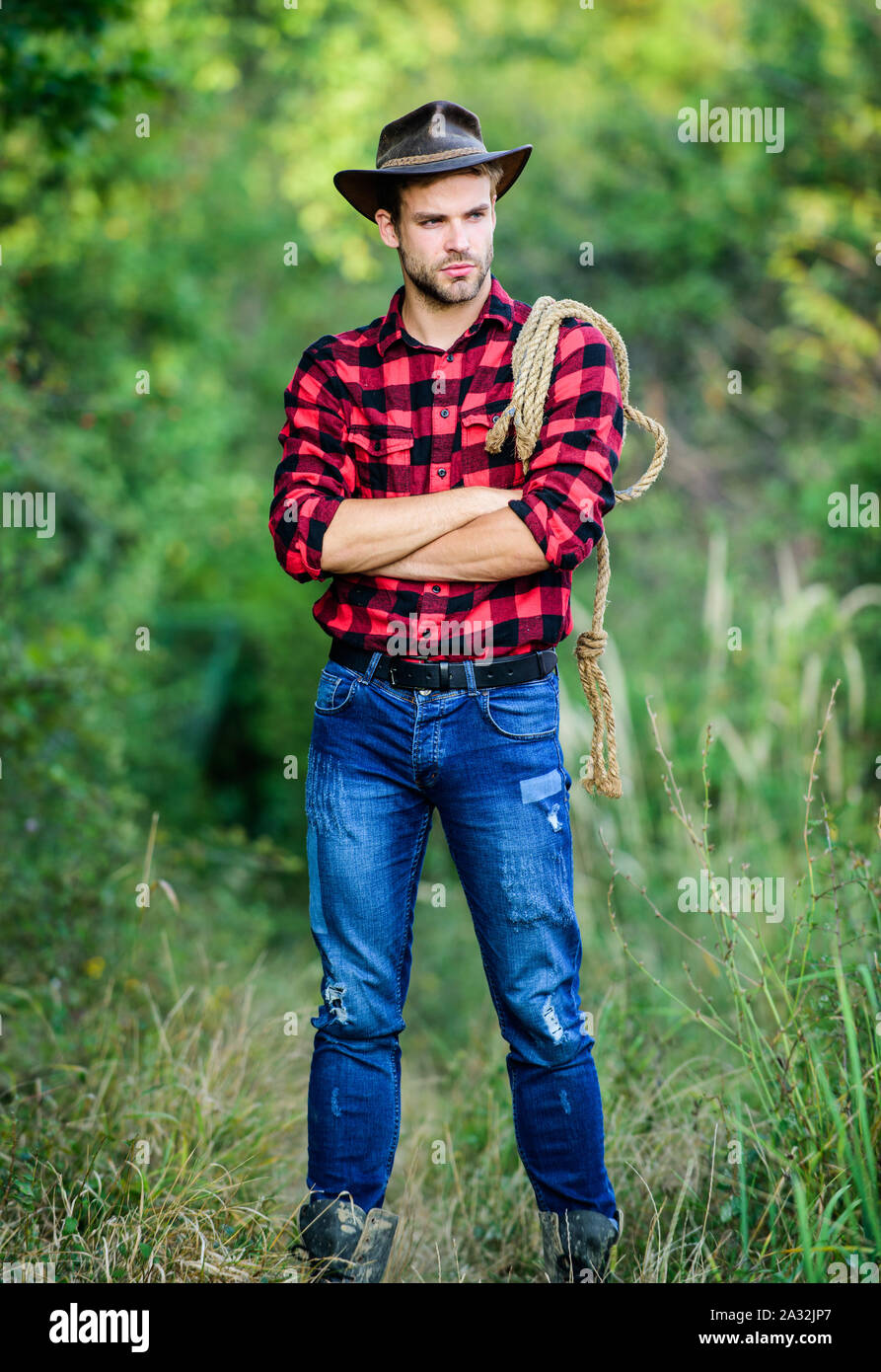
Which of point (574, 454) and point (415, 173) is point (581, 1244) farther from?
point (415, 173)

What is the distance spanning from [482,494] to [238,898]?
176 inches

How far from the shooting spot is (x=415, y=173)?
94.1 inches

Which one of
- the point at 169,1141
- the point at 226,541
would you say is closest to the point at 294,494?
the point at 169,1141

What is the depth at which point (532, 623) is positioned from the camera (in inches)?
96.9

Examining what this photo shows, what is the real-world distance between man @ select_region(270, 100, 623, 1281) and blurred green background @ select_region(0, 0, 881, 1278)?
0.88 meters

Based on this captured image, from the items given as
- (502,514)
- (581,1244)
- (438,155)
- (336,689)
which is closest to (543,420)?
(502,514)

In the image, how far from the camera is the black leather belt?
94.9 inches

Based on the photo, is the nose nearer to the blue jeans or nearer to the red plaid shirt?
the red plaid shirt

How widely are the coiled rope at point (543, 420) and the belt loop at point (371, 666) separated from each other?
0.46 metres

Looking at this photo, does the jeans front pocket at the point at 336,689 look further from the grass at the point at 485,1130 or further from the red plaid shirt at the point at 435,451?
the grass at the point at 485,1130

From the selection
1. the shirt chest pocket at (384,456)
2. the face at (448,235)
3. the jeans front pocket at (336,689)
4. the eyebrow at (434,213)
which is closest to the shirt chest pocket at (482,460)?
the shirt chest pocket at (384,456)

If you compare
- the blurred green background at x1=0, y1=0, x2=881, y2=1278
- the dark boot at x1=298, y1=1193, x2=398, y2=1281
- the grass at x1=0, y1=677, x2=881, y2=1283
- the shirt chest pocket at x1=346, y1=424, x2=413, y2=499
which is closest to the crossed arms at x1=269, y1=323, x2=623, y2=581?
the shirt chest pocket at x1=346, y1=424, x2=413, y2=499
